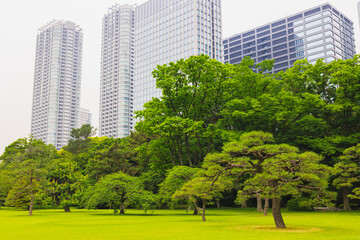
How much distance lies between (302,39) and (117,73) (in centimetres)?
10162

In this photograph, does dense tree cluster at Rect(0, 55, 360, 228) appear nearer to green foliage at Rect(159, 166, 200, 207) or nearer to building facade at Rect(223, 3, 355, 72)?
green foliage at Rect(159, 166, 200, 207)

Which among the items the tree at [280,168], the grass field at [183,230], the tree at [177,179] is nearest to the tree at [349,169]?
the grass field at [183,230]

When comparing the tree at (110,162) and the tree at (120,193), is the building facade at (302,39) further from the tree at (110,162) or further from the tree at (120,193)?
the tree at (120,193)

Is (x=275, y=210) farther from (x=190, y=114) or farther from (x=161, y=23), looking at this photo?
(x=161, y=23)

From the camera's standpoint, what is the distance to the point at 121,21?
613 ft

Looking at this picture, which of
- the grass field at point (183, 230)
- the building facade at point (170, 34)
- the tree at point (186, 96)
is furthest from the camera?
the building facade at point (170, 34)

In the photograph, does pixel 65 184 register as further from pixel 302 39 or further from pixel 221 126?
pixel 302 39

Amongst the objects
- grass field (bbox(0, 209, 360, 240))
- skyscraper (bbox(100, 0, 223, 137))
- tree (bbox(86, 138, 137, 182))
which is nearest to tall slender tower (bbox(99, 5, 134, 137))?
skyscraper (bbox(100, 0, 223, 137))

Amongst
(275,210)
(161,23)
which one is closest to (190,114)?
(275,210)

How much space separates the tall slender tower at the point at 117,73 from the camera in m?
174

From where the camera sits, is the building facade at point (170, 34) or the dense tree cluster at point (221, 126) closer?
the dense tree cluster at point (221, 126)

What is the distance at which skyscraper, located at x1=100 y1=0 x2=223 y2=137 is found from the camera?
12625 centimetres

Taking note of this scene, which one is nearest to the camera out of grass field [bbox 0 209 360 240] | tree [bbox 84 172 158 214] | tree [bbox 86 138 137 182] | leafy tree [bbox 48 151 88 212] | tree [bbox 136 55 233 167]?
grass field [bbox 0 209 360 240]

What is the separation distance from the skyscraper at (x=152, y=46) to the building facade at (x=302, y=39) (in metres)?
23.0
